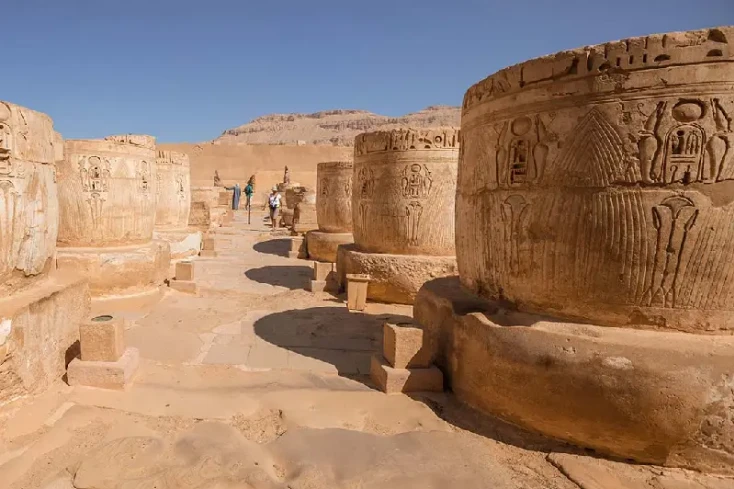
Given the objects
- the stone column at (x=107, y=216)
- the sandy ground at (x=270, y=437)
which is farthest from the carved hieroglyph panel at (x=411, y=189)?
the stone column at (x=107, y=216)

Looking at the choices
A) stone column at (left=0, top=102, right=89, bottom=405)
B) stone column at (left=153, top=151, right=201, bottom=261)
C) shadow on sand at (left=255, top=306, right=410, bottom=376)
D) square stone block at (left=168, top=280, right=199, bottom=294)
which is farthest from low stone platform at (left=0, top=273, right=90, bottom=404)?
stone column at (left=153, top=151, right=201, bottom=261)

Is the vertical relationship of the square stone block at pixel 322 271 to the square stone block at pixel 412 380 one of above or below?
above

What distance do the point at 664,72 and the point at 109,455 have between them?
3083 mm

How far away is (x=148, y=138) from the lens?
5.50m

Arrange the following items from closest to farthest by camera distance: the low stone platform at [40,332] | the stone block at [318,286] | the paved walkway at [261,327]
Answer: the low stone platform at [40,332]
the paved walkway at [261,327]
the stone block at [318,286]

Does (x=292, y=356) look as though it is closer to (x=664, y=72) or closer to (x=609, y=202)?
(x=609, y=202)

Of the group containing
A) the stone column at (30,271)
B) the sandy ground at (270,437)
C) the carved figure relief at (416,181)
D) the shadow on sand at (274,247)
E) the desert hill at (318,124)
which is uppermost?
the desert hill at (318,124)

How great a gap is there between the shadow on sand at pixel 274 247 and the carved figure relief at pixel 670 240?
792 cm

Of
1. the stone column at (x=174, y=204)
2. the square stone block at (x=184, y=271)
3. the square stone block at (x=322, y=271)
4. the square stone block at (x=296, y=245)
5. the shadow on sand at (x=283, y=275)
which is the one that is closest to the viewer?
the square stone block at (x=184, y=271)

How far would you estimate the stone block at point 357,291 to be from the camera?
5156mm

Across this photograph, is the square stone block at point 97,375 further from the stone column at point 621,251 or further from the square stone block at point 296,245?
the square stone block at point 296,245

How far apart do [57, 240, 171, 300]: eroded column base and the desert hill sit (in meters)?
66.0

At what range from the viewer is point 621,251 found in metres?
2.27

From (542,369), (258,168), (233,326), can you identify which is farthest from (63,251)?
(258,168)
